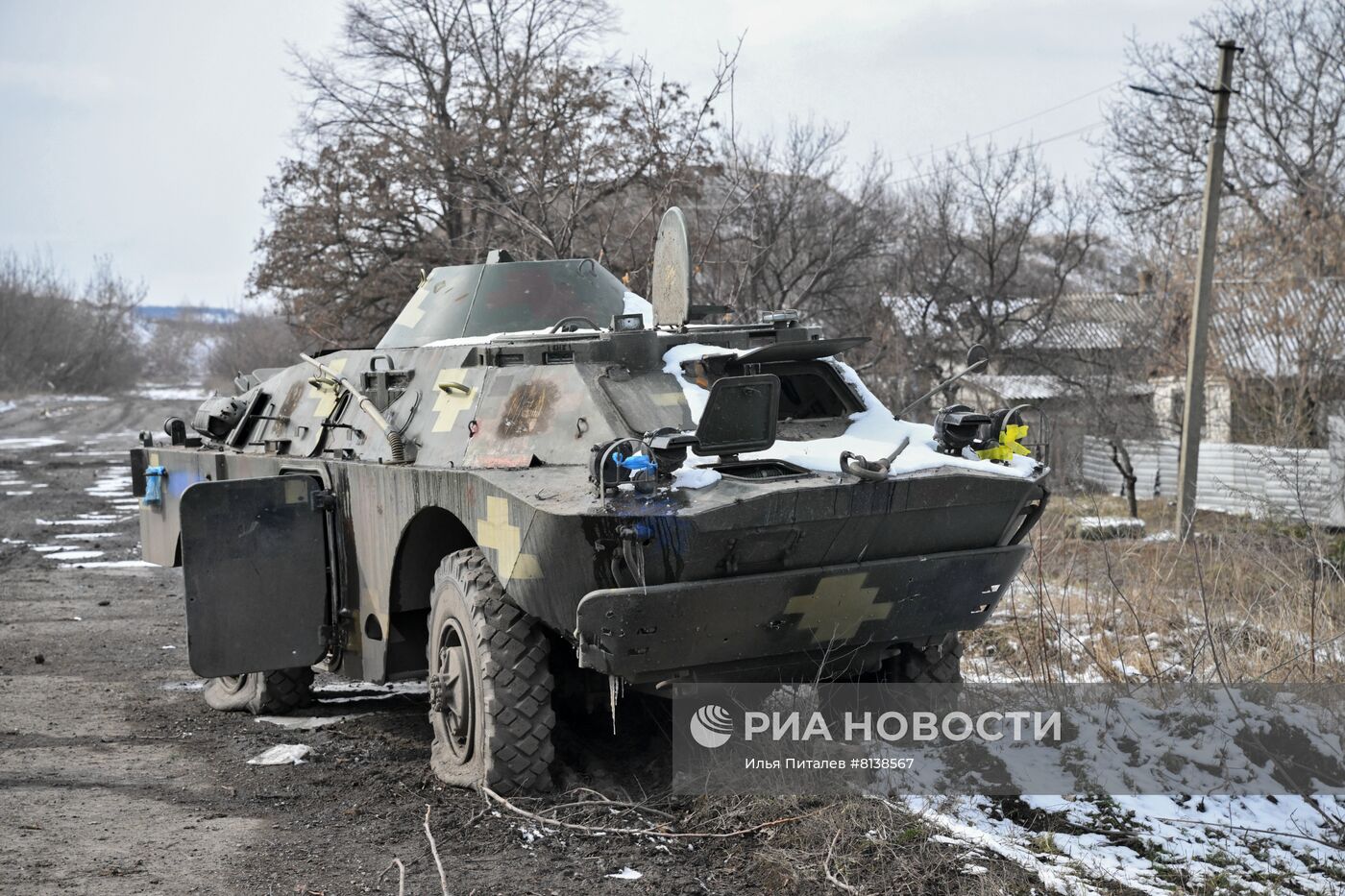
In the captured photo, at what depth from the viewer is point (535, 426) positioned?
5293 mm

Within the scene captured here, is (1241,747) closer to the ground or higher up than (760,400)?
closer to the ground

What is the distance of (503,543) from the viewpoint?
4.87m

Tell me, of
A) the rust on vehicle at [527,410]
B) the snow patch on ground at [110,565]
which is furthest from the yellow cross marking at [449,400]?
the snow patch on ground at [110,565]

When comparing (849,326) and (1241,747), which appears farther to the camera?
(849,326)

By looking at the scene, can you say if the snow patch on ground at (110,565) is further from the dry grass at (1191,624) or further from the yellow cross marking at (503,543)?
the yellow cross marking at (503,543)

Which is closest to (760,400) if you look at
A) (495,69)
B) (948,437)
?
(948,437)

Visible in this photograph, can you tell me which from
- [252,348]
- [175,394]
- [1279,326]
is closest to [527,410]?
[1279,326]

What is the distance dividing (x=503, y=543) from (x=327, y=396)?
2.44 meters

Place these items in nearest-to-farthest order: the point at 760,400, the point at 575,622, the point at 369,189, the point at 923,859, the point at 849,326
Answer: the point at 923,859 < the point at 575,622 < the point at 760,400 < the point at 369,189 < the point at 849,326

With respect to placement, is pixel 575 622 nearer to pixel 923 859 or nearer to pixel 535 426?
pixel 535 426

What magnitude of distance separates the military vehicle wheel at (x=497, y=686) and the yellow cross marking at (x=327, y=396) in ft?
6.07

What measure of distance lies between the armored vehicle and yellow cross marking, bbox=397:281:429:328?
1.27ft

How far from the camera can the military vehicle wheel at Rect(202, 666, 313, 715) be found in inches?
267

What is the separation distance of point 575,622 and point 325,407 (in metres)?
2.77
